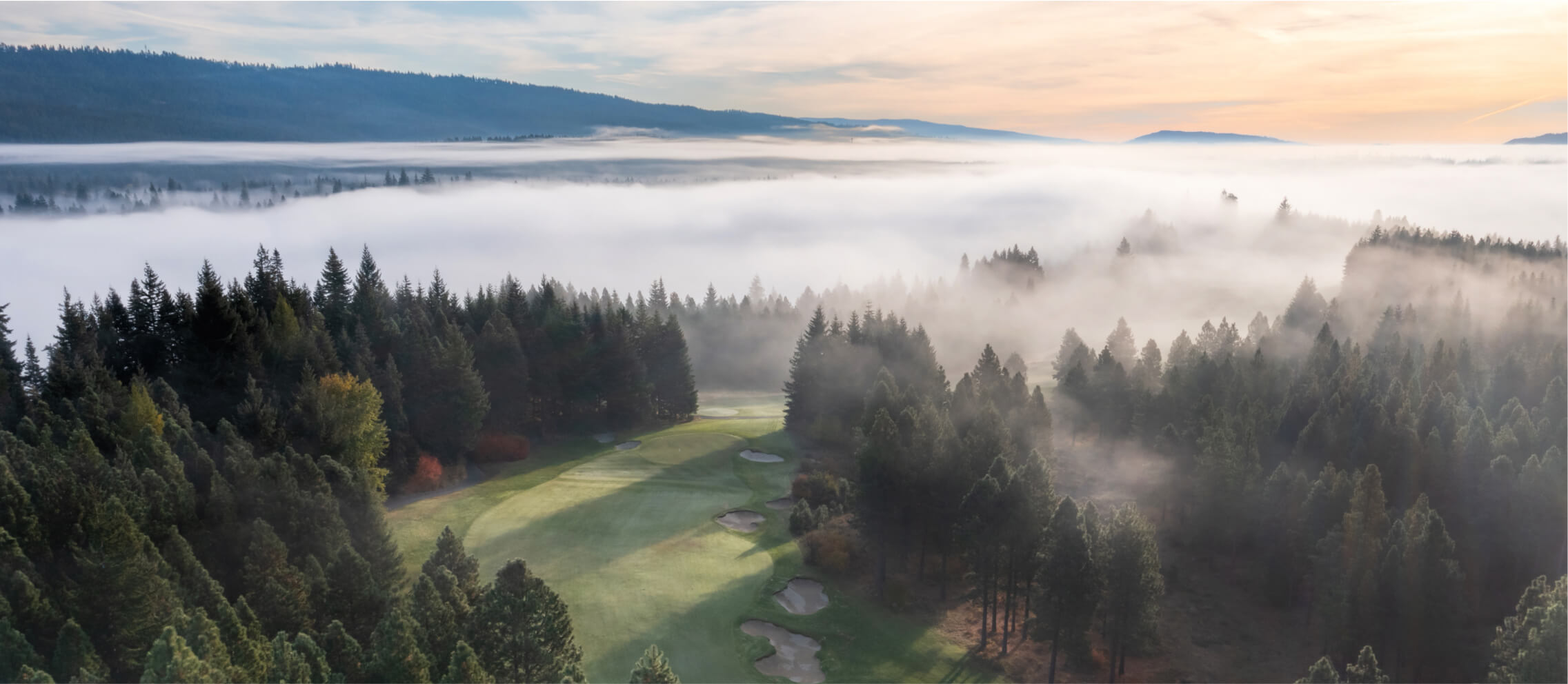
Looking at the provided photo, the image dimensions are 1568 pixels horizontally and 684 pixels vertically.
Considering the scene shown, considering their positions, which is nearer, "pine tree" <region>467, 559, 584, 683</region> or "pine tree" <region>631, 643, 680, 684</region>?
"pine tree" <region>631, 643, 680, 684</region>

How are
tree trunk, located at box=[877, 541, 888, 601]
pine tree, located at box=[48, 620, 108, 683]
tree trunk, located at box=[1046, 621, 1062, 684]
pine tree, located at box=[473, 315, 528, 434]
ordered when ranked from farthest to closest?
pine tree, located at box=[473, 315, 528, 434]
tree trunk, located at box=[877, 541, 888, 601]
tree trunk, located at box=[1046, 621, 1062, 684]
pine tree, located at box=[48, 620, 108, 683]

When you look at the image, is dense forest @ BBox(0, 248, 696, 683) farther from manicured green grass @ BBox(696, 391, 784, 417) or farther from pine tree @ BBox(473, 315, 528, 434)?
manicured green grass @ BBox(696, 391, 784, 417)

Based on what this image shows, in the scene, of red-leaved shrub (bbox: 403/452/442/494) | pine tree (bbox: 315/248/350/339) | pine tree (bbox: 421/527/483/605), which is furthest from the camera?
Answer: pine tree (bbox: 315/248/350/339)

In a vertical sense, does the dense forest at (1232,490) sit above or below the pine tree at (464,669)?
below

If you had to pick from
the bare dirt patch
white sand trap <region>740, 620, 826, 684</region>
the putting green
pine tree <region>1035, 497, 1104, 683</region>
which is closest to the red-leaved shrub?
the putting green

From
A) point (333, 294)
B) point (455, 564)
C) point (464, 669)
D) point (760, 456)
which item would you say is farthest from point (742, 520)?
point (333, 294)

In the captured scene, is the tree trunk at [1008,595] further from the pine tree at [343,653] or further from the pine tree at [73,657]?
the pine tree at [73,657]

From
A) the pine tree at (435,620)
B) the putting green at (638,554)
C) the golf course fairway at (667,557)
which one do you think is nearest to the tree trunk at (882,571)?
the golf course fairway at (667,557)

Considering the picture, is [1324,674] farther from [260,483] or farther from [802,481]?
[260,483]
